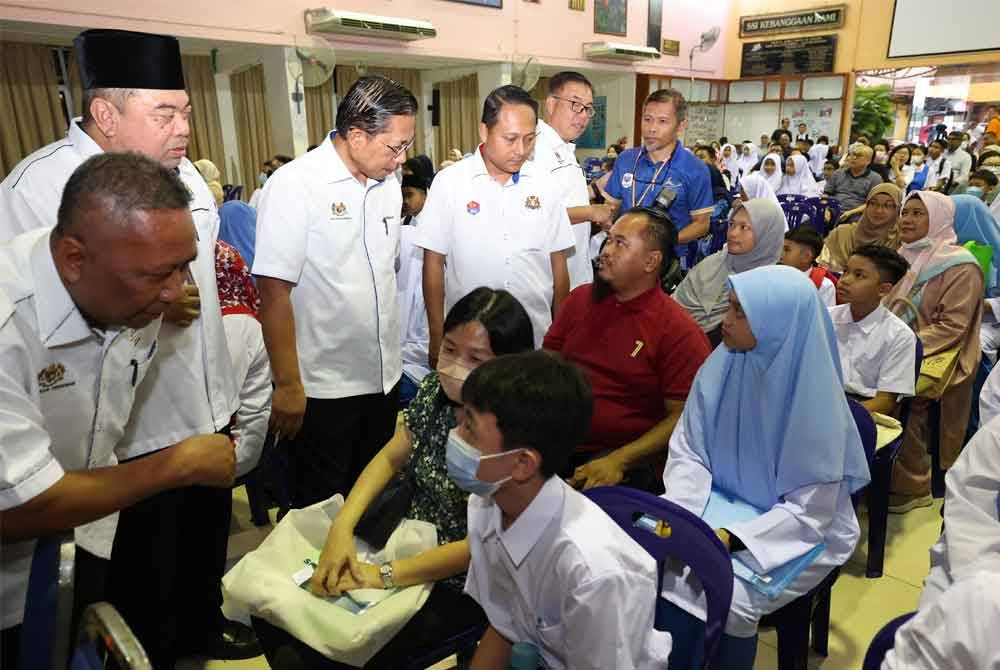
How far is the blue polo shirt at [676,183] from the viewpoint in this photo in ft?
11.8

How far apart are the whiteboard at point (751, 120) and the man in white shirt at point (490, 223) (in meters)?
13.7

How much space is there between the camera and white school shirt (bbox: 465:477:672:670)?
3.66ft

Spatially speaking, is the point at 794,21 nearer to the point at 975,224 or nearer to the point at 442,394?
the point at 975,224

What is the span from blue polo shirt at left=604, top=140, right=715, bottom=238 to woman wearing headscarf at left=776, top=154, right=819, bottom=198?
21.1 ft

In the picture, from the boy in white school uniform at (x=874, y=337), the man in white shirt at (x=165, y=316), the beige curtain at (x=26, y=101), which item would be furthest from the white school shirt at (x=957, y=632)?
the beige curtain at (x=26, y=101)

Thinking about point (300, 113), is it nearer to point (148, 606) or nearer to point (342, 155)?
point (342, 155)

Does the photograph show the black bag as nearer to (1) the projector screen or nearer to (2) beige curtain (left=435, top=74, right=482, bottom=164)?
(2) beige curtain (left=435, top=74, right=482, bottom=164)

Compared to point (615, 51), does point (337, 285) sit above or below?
below

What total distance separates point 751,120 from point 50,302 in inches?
630

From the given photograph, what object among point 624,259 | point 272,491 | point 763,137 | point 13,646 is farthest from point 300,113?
point 763,137

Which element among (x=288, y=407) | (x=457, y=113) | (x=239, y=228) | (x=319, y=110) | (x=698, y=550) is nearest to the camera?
(x=698, y=550)

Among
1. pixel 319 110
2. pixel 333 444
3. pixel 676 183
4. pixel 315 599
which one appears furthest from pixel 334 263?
pixel 319 110

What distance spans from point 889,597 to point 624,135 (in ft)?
38.9

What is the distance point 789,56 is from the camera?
13812mm
